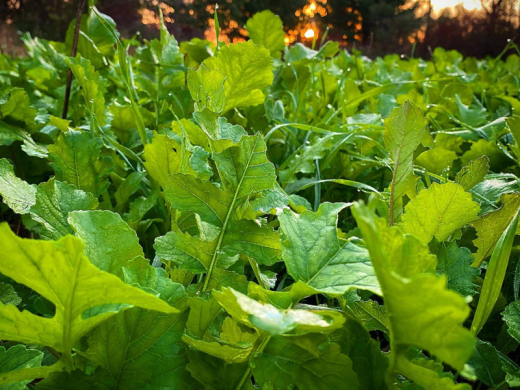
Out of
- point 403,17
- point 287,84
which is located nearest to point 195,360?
point 287,84

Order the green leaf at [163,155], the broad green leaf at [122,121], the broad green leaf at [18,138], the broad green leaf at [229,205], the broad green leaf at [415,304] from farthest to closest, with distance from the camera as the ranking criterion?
the broad green leaf at [122,121]
the broad green leaf at [18,138]
the green leaf at [163,155]
the broad green leaf at [229,205]
the broad green leaf at [415,304]

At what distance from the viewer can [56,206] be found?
19.6 inches

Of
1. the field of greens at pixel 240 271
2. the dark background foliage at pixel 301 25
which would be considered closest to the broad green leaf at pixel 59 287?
the field of greens at pixel 240 271

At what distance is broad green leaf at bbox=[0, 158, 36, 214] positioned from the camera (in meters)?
0.49

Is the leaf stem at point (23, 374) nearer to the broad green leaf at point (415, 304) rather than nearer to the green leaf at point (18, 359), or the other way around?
the green leaf at point (18, 359)

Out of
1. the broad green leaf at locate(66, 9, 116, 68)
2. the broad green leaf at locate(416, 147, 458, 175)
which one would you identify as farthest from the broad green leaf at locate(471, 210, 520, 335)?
the broad green leaf at locate(66, 9, 116, 68)

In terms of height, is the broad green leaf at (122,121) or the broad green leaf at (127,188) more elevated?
the broad green leaf at (122,121)

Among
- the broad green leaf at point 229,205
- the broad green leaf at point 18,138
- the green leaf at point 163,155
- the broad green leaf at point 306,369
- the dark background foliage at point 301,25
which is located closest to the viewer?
the broad green leaf at point 306,369

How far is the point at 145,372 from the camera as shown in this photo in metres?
0.38

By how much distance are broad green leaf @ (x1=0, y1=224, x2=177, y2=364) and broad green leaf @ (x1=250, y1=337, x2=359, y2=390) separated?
0.34ft

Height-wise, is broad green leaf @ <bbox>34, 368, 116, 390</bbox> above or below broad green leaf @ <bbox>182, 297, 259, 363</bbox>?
below

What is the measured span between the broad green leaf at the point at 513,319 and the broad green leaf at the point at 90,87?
25.6 inches

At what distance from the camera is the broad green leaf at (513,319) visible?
446 mm

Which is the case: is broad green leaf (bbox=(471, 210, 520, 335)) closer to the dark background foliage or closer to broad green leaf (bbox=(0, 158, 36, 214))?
broad green leaf (bbox=(0, 158, 36, 214))
